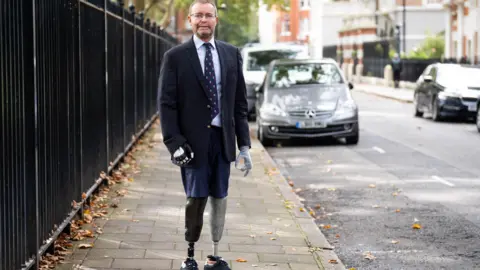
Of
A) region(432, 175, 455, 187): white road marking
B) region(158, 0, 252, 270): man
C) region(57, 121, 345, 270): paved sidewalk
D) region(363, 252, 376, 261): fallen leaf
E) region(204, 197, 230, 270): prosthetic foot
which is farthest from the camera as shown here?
region(432, 175, 455, 187): white road marking

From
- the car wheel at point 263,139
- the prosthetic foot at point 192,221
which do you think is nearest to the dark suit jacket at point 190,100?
the prosthetic foot at point 192,221

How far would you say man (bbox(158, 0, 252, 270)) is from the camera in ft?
20.4

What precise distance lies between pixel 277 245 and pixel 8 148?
2792 millimetres

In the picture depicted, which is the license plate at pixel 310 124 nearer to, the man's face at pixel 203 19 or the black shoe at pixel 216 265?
the black shoe at pixel 216 265

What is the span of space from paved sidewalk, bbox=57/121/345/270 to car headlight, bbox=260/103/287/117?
5808 millimetres

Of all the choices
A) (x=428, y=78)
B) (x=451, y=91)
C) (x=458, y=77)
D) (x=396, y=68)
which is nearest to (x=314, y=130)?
(x=451, y=91)

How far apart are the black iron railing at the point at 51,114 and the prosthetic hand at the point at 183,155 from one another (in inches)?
35.5

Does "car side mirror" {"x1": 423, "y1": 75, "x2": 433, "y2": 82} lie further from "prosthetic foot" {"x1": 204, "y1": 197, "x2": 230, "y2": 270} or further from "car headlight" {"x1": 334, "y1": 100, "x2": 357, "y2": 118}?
"prosthetic foot" {"x1": 204, "y1": 197, "x2": 230, "y2": 270}

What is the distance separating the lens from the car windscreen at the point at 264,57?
25.5 metres

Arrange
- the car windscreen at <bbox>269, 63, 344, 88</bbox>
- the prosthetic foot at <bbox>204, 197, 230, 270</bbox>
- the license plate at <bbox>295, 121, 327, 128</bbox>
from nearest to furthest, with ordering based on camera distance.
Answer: the prosthetic foot at <bbox>204, 197, 230, 270</bbox>, the license plate at <bbox>295, 121, 327, 128</bbox>, the car windscreen at <bbox>269, 63, 344, 88</bbox>

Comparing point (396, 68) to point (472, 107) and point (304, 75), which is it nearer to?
point (472, 107)

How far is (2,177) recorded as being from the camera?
539cm

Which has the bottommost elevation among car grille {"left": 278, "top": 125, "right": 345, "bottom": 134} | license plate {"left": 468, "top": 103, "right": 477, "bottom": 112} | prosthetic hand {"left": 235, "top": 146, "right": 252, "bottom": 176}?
car grille {"left": 278, "top": 125, "right": 345, "bottom": 134}

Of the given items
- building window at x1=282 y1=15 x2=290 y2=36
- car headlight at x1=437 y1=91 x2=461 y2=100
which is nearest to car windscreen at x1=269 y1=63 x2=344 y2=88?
car headlight at x1=437 y1=91 x2=461 y2=100
